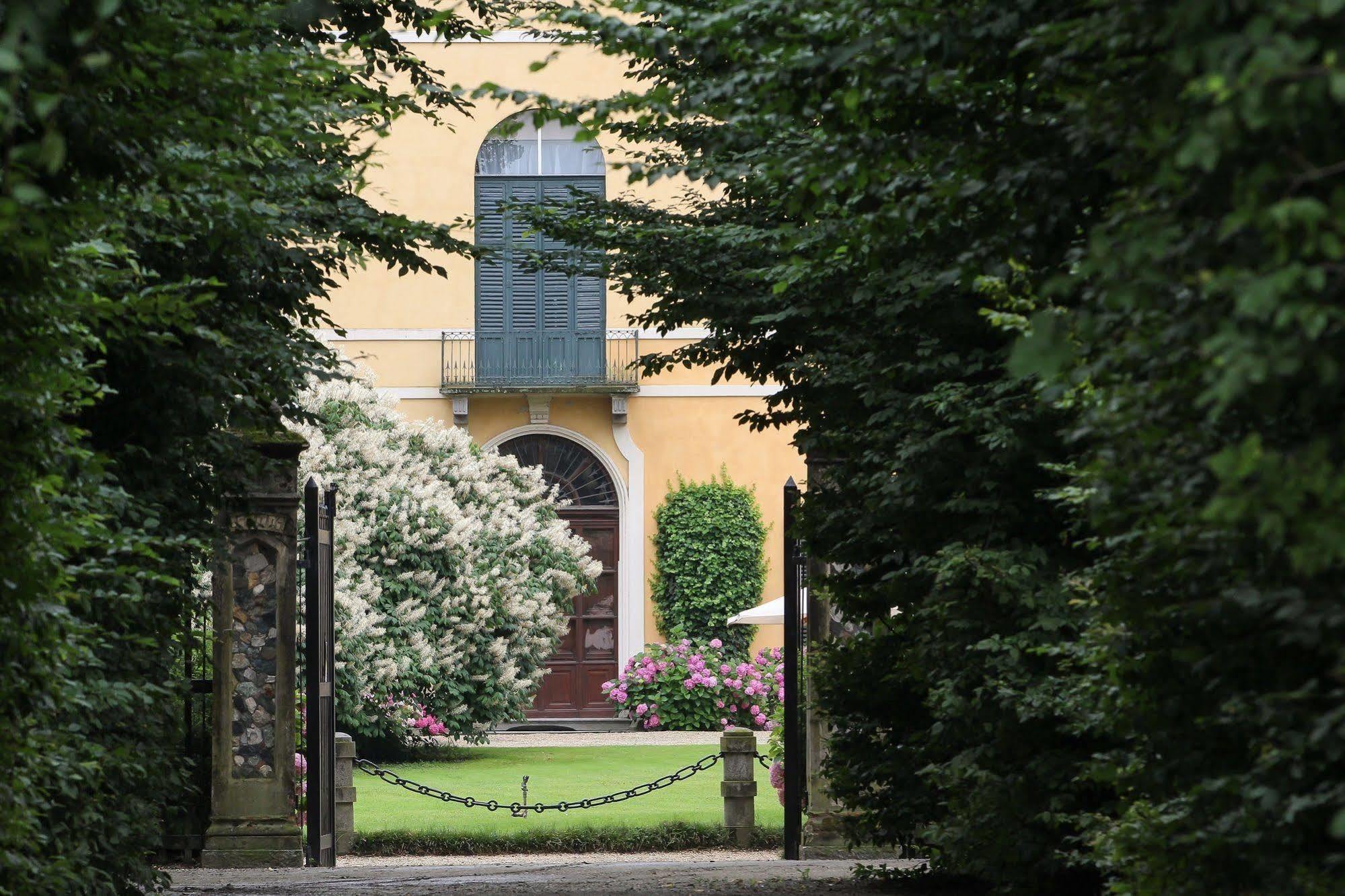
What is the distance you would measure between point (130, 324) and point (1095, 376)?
3.64 metres

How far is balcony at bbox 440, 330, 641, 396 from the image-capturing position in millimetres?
21125

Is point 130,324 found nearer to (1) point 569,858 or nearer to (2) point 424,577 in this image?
(1) point 569,858

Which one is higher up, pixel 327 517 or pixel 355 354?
pixel 355 354

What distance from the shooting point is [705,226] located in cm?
845

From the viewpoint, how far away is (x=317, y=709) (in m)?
9.41

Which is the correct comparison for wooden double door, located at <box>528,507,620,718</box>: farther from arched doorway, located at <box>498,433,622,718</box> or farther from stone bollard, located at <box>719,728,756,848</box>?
stone bollard, located at <box>719,728,756,848</box>

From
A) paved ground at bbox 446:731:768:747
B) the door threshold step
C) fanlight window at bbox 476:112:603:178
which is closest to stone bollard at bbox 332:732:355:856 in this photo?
paved ground at bbox 446:731:768:747

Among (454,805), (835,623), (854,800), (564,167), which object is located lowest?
(454,805)

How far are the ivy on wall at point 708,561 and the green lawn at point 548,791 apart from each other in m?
3.67

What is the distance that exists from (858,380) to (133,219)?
314 centimetres

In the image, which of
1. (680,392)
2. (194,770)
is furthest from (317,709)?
(680,392)

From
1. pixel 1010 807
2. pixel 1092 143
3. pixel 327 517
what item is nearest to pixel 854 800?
pixel 1010 807

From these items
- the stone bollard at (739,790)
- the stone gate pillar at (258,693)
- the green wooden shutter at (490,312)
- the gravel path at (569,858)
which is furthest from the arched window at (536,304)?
the stone gate pillar at (258,693)

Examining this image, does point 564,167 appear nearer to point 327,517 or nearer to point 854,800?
point 327,517
